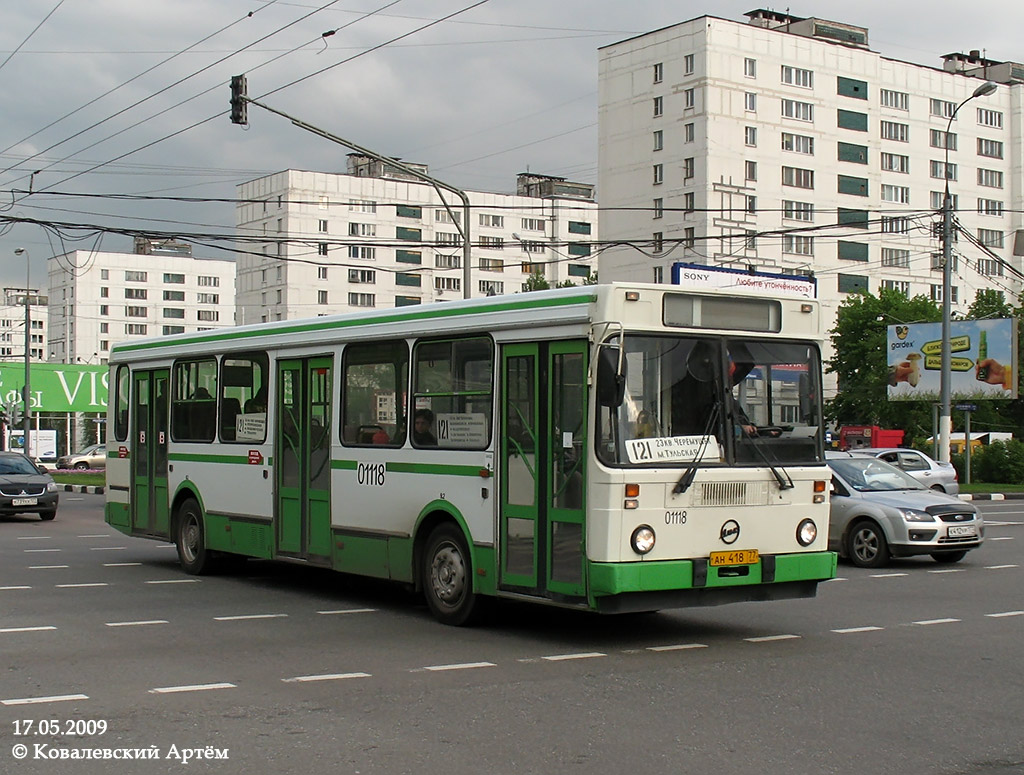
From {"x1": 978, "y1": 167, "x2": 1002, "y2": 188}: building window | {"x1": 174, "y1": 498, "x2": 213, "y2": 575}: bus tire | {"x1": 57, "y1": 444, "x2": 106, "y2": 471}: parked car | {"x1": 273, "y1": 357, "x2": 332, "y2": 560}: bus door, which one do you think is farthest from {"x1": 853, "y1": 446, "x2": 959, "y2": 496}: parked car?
{"x1": 978, "y1": 167, "x2": 1002, "y2": 188}: building window

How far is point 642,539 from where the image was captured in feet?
33.3

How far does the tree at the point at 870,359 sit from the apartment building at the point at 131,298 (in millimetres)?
73577

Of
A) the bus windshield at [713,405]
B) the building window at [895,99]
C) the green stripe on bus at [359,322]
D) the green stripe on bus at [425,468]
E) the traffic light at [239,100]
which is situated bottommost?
the green stripe on bus at [425,468]

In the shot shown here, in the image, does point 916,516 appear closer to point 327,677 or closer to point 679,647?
point 679,647

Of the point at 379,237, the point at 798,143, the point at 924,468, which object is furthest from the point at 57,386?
the point at 924,468

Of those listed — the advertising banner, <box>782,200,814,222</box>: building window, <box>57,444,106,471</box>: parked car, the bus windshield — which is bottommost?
<box>57,444,106,471</box>: parked car

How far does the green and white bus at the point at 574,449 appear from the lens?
403 inches

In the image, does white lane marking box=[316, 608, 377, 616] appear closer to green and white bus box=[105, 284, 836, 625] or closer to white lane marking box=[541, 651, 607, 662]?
green and white bus box=[105, 284, 836, 625]

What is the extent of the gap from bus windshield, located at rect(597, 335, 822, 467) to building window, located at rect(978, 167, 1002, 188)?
81.6 m

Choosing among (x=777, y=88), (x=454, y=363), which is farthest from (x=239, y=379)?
(x=777, y=88)

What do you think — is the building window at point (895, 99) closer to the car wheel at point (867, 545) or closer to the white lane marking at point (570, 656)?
the car wheel at point (867, 545)

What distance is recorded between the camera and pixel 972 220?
3418 inches

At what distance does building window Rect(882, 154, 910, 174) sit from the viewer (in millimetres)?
82625

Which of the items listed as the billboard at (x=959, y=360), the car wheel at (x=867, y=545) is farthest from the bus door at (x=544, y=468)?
the billboard at (x=959, y=360)
